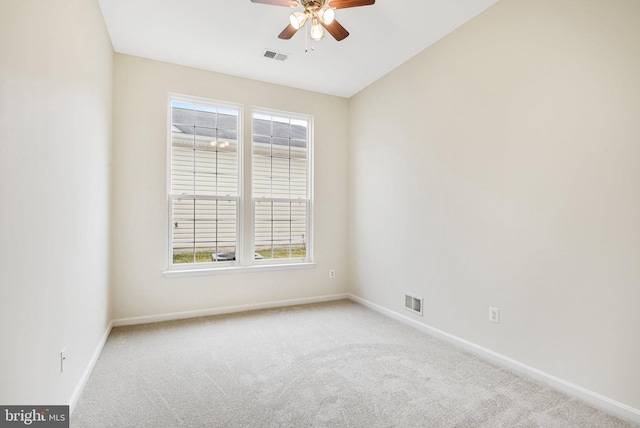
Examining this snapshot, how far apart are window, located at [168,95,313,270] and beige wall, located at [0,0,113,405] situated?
1160 millimetres

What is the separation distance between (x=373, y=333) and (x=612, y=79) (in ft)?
8.98

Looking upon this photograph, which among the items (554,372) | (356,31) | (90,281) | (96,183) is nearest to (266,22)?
(356,31)

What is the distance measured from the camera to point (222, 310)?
386 cm

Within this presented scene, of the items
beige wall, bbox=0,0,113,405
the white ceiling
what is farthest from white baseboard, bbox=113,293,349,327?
the white ceiling

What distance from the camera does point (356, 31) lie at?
9.86 ft

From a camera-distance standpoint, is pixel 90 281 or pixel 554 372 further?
pixel 90 281

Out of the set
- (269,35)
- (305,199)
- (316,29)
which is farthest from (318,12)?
(305,199)

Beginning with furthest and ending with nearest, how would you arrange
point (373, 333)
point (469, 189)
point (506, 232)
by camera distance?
point (373, 333) < point (469, 189) < point (506, 232)

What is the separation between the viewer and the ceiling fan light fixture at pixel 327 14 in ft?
7.29

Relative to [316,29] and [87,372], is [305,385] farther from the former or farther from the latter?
[316,29]

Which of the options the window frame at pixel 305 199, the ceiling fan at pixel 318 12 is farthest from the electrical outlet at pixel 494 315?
the ceiling fan at pixel 318 12

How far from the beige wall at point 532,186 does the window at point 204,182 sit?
2.06 metres

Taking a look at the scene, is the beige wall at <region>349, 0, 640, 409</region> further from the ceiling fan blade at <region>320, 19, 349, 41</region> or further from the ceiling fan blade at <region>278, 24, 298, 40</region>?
the ceiling fan blade at <region>278, 24, 298, 40</region>

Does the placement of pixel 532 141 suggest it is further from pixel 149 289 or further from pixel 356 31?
pixel 149 289
